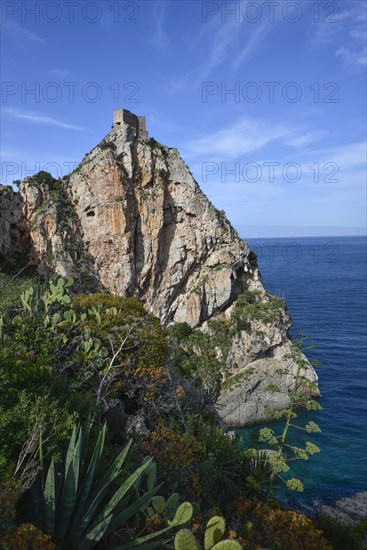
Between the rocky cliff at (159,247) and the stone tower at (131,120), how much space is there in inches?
57.4

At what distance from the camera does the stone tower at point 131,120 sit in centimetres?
4394

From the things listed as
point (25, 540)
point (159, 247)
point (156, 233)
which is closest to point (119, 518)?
point (25, 540)

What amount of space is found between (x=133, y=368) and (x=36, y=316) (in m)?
3.58

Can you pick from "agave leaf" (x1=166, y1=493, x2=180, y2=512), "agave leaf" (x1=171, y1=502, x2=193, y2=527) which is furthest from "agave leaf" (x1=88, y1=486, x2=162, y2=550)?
"agave leaf" (x1=171, y1=502, x2=193, y2=527)

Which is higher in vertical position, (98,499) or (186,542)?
(98,499)

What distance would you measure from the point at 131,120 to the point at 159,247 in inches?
644

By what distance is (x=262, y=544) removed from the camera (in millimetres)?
6891

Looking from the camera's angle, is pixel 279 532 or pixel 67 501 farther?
pixel 279 532

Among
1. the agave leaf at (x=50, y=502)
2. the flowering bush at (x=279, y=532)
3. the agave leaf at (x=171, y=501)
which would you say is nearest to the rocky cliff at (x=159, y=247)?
the flowering bush at (x=279, y=532)

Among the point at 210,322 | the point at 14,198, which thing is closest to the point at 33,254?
the point at 14,198

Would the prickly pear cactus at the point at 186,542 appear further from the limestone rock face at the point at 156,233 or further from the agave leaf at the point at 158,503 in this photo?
the limestone rock face at the point at 156,233

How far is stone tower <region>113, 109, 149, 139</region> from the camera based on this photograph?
43938 mm

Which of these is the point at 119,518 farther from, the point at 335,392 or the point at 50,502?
the point at 335,392

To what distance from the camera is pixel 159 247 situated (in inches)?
1800
